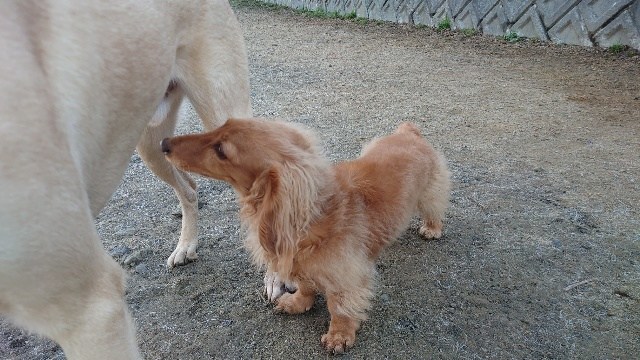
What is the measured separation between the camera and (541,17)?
688cm

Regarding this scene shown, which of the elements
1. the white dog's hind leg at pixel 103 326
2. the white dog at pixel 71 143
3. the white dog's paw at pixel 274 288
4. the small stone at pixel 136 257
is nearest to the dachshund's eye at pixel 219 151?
the white dog at pixel 71 143

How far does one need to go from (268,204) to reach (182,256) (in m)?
0.87

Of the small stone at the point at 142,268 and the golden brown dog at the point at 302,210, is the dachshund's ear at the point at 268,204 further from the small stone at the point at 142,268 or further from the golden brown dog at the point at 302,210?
the small stone at the point at 142,268

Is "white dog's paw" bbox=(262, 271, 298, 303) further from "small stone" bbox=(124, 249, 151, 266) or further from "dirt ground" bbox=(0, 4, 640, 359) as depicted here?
"small stone" bbox=(124, 249, 151, 266)

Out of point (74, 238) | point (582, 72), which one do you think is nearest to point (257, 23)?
point (582, 72)

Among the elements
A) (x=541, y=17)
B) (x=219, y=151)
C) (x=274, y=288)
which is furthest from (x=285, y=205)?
(x=541, y=17)

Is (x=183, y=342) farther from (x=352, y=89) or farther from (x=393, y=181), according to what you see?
(x=352, y=89)

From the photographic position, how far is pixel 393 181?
2496 mm

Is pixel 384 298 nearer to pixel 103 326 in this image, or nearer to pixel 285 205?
pixel 285 205

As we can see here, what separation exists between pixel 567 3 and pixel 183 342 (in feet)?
20.0

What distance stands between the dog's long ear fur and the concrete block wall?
523 cm

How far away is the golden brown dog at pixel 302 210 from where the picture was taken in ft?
6.91

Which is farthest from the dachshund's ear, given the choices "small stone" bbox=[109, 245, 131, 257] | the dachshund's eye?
"small stone" bbox=[109, 245, 131, 257]

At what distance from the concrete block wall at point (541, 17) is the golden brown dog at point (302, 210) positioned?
4.98m
